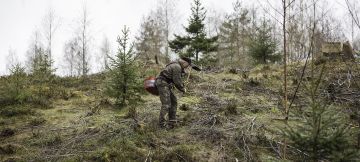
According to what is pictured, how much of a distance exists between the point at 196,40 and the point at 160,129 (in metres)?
13.9

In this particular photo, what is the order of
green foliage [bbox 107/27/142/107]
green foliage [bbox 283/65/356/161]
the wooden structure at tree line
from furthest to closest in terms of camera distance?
the wooden structure at tree line → green foliage [bbox 107/27/142/107] → green foliage [bbox 283/65/356/161]

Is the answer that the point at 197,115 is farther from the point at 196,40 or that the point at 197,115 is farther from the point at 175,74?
the point at 196,40

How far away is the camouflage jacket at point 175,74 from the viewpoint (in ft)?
29.5

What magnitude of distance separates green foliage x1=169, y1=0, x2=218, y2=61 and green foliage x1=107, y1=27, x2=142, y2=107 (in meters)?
11.6

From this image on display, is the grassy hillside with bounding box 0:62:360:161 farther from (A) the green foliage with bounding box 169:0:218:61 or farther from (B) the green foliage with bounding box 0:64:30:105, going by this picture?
(A) the green foliage with bounding box 169:0:218:61

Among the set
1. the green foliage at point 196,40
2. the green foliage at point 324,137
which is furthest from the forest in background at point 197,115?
the green foliage at point 196,40

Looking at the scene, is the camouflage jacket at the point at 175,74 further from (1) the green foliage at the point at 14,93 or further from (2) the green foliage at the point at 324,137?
(1) the green foliage at the point at 14,93

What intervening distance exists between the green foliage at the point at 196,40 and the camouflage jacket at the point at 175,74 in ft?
43.0

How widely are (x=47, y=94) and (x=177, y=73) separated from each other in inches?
247

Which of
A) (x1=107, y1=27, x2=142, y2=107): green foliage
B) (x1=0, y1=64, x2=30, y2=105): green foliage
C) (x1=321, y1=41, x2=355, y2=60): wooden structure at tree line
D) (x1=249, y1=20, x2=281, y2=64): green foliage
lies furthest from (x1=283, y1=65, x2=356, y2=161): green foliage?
(x1=249, y1=20, x2=281, y2=64): green foliage

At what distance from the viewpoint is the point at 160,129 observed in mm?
9172

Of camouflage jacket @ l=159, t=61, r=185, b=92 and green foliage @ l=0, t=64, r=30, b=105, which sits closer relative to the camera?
camouflage jacket @ l=159, t=61, r=185, b=92

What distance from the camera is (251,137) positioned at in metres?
8.84

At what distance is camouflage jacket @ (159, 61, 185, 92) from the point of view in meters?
8.98
